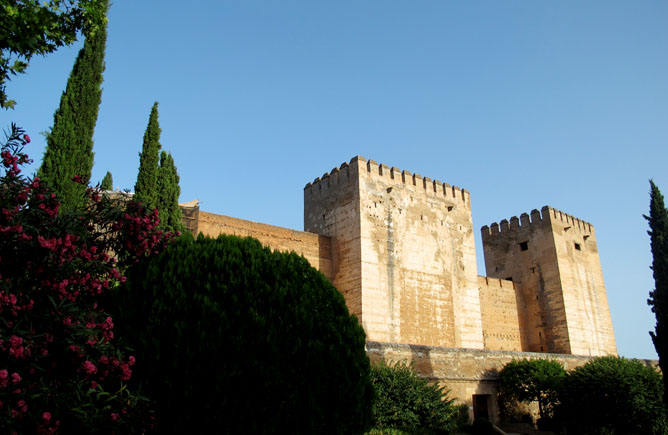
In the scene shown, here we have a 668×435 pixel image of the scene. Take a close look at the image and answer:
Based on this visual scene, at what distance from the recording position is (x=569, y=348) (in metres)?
25.2

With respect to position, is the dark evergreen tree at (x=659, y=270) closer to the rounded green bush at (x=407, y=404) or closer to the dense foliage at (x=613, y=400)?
the dense foliage at (x=613, y=400)

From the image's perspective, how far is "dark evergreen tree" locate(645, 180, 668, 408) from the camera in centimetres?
1462

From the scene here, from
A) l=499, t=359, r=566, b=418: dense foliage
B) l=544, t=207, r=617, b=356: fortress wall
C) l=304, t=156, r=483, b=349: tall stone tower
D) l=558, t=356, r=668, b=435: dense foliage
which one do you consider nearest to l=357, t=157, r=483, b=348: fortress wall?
l=304, t=156, r=483, b=349: tall stone tower

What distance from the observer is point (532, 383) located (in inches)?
639

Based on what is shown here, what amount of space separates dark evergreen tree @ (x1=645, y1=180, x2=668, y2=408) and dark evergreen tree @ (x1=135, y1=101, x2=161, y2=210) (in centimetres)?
1371

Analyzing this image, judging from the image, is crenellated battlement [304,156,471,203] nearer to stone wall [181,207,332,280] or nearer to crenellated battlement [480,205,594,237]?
stone wall [181,207,332,280]

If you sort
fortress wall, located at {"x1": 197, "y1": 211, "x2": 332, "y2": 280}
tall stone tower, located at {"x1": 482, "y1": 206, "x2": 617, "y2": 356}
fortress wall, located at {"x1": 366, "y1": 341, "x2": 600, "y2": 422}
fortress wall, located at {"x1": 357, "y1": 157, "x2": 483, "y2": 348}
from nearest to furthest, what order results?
fortress wall, located at {"x1": 366, "y1": 341, "x2": 600, "y2": 422} → fortress wall, located at {"x1": 197, "y1": 211, "x2": 332, "y2": 280} → fortress wall, located at {"x1": 357, "y1": 157, "x2": 483, "y2": 348} → tall stone tower, located at {"x1": 482, "y1": 206, "x2": 617, "y2": 356}

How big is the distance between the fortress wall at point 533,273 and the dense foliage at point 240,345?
20256 mm

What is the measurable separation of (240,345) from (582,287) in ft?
79.4

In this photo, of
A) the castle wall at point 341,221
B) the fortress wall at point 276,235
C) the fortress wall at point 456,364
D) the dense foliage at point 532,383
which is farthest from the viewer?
the castle wall at point 341,221

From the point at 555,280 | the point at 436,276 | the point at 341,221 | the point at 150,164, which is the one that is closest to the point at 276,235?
the point at 341,221

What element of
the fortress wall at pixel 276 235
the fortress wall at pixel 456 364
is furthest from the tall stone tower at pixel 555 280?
the fortress wall at pixel 276 235

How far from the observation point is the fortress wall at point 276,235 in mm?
17844

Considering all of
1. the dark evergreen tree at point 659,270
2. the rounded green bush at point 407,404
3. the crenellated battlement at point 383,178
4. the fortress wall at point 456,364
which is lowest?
the rounded green bush at point 407,404
